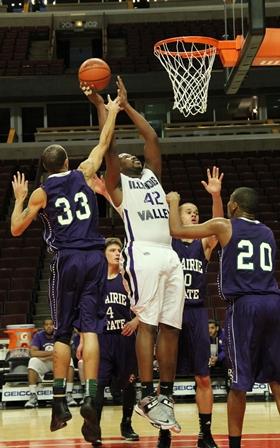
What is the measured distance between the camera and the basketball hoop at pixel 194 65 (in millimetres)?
10773

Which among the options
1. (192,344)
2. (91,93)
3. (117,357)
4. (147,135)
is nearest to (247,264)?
(192,344)

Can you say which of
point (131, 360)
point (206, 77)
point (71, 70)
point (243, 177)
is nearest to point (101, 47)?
point (71, 70)

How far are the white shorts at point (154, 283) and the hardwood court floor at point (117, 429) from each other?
1223 mm

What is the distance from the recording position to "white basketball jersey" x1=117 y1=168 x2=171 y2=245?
604cm

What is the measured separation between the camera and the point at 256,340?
5.55 m

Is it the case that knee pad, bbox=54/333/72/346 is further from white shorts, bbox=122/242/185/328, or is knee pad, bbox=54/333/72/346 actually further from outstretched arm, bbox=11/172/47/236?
outstretched arm, bbox=11/172/47/236

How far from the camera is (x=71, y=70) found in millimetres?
23797

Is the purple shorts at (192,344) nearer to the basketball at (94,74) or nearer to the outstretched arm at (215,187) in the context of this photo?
the outstretched arm at (215,187)

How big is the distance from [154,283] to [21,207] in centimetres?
110

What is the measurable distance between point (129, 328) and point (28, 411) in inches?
210

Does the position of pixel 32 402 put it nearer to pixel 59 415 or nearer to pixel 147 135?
pixel 59 415

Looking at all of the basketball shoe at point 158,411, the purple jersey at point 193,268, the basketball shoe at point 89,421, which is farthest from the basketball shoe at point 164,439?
the purple jersey at point 193,268

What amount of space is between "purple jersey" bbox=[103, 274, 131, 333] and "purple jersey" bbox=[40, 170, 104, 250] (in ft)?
5.33

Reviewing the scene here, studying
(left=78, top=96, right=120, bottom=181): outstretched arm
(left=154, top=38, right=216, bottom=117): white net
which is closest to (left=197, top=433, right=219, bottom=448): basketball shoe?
(left=78, top=96, right=120, bottom=181): outstretched arm
